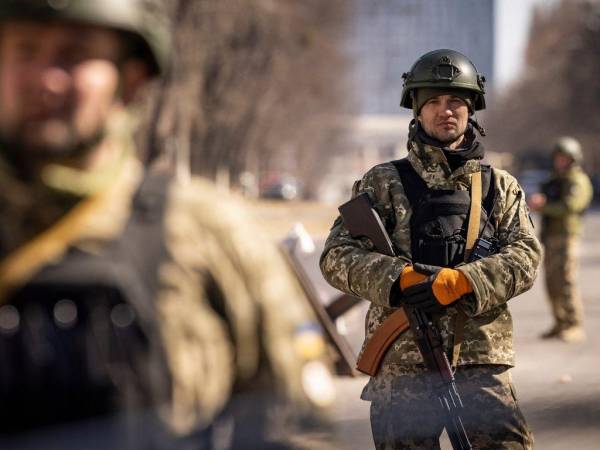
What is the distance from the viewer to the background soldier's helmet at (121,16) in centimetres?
186

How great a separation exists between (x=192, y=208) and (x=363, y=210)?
7.21 ft

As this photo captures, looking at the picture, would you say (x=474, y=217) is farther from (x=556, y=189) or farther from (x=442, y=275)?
(x=556, y=189)

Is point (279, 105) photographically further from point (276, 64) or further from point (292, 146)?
point (292, 146)

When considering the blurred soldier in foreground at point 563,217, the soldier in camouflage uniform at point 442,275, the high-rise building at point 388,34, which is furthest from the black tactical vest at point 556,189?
the soldier in camouflage uniform at point 442,275

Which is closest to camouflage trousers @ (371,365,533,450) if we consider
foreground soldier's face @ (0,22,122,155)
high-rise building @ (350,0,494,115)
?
foreground soldier's face @ (0,22,122,155)

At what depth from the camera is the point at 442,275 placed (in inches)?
157

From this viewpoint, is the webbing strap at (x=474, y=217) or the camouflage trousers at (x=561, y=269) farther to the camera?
the camouflage trousers at (x=561, y=269)

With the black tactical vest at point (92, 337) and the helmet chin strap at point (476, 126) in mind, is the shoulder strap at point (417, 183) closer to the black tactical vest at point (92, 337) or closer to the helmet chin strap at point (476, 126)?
the helmet chin strap at point (476, 126)

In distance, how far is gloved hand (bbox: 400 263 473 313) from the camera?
157 inches

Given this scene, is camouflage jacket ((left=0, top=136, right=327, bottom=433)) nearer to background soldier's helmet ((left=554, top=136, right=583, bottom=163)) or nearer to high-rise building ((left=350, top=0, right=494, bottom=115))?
high-rise building ((left=350, top=0, right=494, bottom=115))

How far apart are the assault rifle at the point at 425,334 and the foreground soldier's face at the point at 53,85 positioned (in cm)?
224

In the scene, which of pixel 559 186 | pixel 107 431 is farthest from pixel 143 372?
pixel 559 186

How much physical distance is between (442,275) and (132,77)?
84.0 inches

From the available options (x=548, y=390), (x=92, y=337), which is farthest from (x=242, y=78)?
(x=92, y=337)
